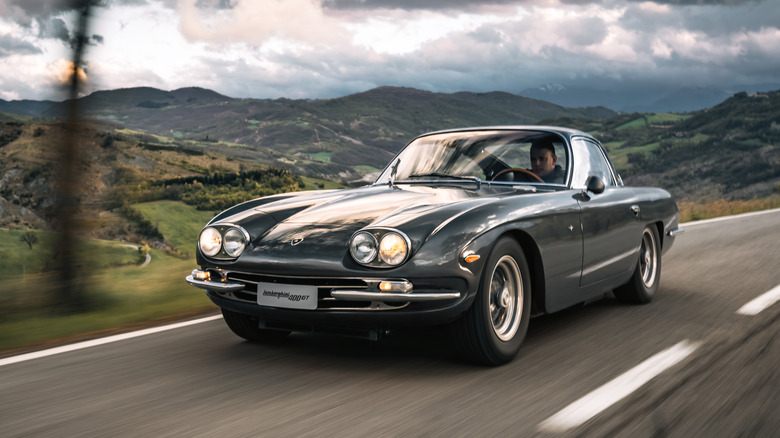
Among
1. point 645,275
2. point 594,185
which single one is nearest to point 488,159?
point 594,185

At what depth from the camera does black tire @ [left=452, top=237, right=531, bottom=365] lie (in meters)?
3.97

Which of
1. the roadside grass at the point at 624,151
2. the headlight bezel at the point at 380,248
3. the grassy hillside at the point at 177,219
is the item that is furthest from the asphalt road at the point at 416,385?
the roadside grass at the point at 624,151

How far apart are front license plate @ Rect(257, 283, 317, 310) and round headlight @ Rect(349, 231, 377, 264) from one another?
285 millimetres

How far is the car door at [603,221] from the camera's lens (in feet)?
16.6

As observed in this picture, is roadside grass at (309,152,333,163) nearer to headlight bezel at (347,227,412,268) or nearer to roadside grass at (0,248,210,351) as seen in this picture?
roadside grass at (0,248,210,351)

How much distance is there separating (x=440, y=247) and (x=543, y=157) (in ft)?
6.42

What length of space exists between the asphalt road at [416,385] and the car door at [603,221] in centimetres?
42

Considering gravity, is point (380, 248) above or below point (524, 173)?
below

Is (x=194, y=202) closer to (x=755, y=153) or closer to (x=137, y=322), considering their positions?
(x=137, y=322)

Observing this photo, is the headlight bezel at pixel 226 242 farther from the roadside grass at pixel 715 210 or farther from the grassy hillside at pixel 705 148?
the grassy hillside at pixel 705 148

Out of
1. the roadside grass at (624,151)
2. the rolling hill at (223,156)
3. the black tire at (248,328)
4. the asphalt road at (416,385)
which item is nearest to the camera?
the asphalt road at (416,385)

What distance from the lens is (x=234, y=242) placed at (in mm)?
4379

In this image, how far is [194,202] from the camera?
40.9 meters

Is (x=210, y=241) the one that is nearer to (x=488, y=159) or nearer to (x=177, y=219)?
(x=488, y=159)
